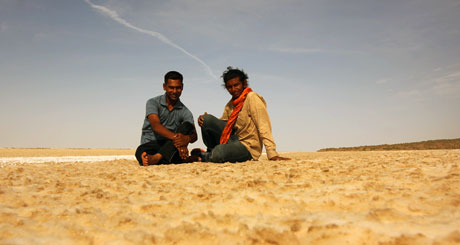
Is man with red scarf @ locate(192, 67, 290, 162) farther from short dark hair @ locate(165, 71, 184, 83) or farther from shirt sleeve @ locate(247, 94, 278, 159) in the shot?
short dark hair @ locate(165, 71, 184, 83)

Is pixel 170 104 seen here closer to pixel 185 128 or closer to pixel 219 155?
pixel 185 128

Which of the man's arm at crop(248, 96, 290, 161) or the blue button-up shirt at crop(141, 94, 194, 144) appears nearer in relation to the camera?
the man's arm at crop(248, 96, 290, 161)

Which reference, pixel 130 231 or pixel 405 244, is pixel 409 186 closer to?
pixel 405 244

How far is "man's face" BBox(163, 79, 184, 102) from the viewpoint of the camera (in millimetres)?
4270

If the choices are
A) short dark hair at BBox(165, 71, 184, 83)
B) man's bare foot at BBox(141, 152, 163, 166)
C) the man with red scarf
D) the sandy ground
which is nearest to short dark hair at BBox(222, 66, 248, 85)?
the man with red scarf

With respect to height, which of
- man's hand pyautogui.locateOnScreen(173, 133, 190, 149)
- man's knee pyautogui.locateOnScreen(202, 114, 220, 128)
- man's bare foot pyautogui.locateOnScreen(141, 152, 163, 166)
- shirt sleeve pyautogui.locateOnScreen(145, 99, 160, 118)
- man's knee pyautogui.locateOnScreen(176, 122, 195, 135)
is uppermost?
shirt sleeve pyautogui.locateOnScreen(145, 99, 160, 118)

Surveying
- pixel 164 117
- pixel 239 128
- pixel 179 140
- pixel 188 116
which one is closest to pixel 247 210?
pixel 179 140

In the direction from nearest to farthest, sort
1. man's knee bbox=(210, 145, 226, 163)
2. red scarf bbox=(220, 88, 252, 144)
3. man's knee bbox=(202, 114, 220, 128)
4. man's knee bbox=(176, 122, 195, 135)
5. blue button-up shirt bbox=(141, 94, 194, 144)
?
1. man's knee bbox=(210, 145, 226, 163)
2. man's knee bbox=(176, 122, 195, 135)
3. red scarf bbox=(220, 88, 252, 144)
4. man's knee bbox=(202, 114, 220, 128)
5. blue button-up shirt bbox=(141, 94, 194, 144)

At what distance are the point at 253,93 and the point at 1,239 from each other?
3413mm

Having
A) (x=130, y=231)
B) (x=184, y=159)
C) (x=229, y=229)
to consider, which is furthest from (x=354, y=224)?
(x=184, y=159)

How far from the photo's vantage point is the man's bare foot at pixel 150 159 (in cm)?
389

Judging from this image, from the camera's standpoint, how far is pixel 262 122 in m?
4.00

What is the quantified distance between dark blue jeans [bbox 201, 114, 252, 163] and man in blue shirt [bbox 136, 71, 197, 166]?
0.79 ft

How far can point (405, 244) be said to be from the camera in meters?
1.01
